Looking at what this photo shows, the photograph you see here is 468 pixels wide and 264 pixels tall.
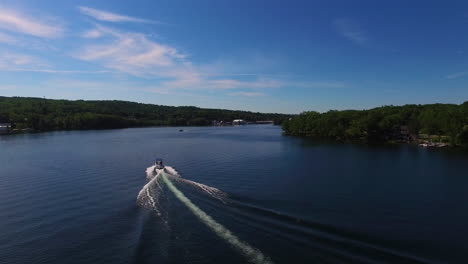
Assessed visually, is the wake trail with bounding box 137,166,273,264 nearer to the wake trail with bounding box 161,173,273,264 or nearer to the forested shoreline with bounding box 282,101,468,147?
the wake trail with bounding box 161,173,273,264

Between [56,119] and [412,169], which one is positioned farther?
[56,119]

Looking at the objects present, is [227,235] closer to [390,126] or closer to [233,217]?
[233,217]

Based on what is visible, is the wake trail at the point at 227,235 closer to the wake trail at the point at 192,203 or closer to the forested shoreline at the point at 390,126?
the wake trail at the point at 192,203

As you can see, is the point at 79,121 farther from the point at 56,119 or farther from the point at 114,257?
the point at 114,257

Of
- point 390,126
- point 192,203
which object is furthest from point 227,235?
point 390,126

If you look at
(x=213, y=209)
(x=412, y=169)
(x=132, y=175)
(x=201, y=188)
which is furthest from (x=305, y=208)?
(x=412, y=169)
